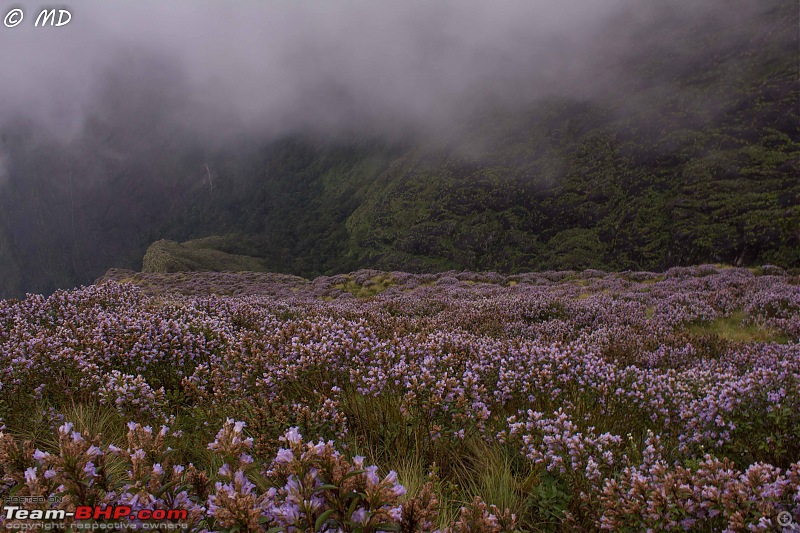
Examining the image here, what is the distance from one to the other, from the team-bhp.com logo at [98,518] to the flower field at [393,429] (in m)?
0.06

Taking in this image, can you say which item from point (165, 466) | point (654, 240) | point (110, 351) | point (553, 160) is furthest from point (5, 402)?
point (553, 160)

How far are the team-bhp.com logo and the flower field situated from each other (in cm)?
A: 6

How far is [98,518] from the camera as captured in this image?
167cm

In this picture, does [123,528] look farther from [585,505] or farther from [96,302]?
[96,302]

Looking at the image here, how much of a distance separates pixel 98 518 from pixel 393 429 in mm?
2385

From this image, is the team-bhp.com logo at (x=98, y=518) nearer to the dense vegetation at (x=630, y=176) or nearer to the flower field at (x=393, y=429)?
the flower field at (x=393, y=429)

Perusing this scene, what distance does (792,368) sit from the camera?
4.55 m

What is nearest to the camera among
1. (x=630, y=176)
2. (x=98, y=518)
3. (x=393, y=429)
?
(x=98, y=518)

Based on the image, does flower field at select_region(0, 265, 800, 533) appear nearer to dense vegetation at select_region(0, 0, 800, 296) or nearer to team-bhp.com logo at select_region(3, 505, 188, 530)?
team-bhp.com logo at select_region(3, 505, 188, 530)

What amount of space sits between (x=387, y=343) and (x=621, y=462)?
277cm

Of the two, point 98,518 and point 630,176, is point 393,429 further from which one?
point 630,176

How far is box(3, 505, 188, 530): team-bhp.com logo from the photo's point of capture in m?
1.54

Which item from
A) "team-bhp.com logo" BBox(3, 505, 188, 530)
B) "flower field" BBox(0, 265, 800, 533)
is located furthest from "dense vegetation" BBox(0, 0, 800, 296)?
"team-bhp.com logo" BBox(3, 505, 188, 530)

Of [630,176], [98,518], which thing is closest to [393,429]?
[98,518]
